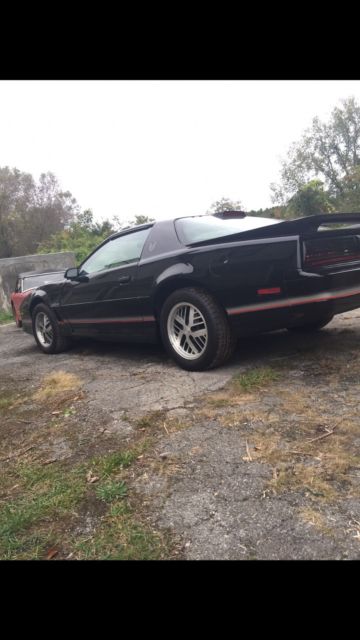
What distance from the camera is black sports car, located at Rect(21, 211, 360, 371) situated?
281 centimetres

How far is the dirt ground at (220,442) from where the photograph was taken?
1438 mm

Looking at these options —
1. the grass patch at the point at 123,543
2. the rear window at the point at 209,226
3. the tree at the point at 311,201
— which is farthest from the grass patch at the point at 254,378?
the tree at the point at 311,201

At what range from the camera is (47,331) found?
5191mm

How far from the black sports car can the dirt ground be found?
0.32 meters

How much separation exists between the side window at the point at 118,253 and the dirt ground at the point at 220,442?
1.01 metres

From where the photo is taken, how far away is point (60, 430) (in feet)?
8.48

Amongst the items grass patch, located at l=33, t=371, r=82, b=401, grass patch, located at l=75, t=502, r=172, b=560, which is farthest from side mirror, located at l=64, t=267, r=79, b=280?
grass patch, located at l=75, t=502, r=172, b=560

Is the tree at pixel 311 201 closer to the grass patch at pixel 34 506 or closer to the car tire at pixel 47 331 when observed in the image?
the car tire at pixel 47 331

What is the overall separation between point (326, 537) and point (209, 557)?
0.39 meters

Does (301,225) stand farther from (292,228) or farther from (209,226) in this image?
(209,226)

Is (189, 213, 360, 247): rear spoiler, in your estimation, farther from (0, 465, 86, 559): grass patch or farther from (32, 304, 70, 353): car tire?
(32, 304, 70, 353): car tire

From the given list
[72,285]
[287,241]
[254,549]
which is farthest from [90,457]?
[72,285]
